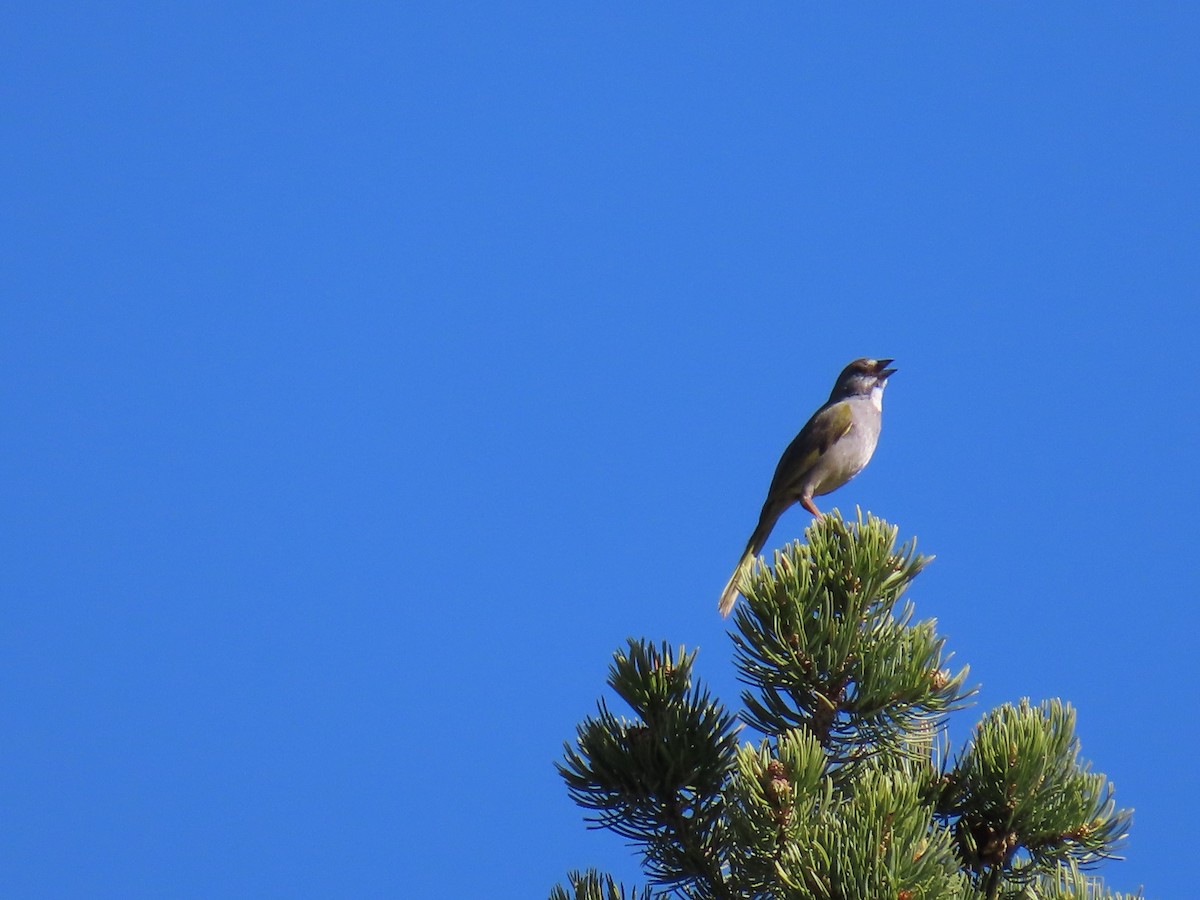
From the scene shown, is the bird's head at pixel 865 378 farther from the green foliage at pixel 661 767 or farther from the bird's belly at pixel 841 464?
the green foliage at pixel 661 767

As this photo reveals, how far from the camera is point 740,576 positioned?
12.7 feet

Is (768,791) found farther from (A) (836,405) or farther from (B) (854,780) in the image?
(A) (836,405)

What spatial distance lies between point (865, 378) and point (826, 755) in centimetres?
715

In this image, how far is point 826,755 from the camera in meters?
3.34

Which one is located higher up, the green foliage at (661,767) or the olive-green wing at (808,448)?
the olive-green wing at (808,448)

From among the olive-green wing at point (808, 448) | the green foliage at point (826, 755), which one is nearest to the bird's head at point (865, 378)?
the olive-green wing at point (808, 448)

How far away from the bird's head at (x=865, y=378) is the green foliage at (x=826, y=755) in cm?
649

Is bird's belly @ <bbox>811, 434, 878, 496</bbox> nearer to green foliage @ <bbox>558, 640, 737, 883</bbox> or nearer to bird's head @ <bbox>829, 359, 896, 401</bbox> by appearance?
bird's head @ <bbox>829, 359, 896, 401</bbox>

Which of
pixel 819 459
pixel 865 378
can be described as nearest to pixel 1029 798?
pixel 819 459

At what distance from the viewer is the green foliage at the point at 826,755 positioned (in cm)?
324

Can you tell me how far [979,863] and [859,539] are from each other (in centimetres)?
102

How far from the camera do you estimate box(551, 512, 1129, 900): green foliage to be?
10.6ft

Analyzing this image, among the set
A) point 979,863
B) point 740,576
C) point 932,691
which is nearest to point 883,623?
point 932,691

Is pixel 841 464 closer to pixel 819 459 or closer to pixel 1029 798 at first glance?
pixel 819 459
